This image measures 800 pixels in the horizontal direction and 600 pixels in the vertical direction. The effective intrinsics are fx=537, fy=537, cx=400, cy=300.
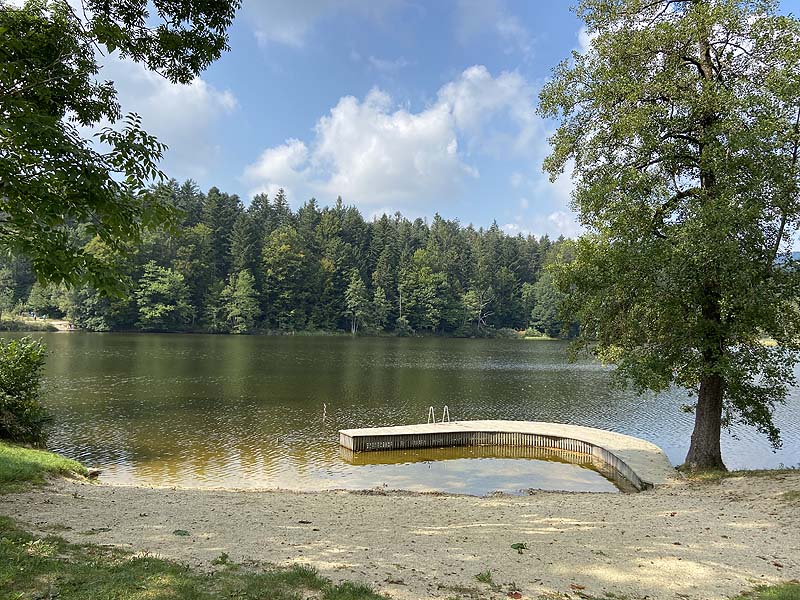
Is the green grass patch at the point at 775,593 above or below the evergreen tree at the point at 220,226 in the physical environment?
below

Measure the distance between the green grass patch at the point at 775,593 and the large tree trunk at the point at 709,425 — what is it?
8891 mm

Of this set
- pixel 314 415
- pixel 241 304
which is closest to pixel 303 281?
pixel 241 304

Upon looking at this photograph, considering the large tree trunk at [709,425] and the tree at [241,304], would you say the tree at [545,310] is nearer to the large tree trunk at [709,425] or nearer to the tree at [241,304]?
the tree at [241,304]

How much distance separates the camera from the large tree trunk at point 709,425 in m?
14.3

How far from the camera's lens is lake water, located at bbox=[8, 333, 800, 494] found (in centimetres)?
1680

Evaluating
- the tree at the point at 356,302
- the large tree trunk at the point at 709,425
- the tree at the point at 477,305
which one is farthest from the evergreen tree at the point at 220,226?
the large tree trunk at the point at 709,425

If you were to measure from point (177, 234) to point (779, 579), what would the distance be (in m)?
8.37

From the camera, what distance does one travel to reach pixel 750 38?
13.3m

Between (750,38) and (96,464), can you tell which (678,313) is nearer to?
(750,38)

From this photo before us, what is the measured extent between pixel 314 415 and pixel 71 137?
20.6 meters

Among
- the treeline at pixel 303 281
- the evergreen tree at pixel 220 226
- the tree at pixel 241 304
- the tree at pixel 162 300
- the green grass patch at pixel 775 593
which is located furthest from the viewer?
the evergreen tree at pixel 220 226

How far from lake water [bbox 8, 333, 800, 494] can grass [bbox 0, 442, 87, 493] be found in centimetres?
224

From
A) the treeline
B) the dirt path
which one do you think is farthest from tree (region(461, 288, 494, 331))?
the dirt path

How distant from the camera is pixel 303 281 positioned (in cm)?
8906
